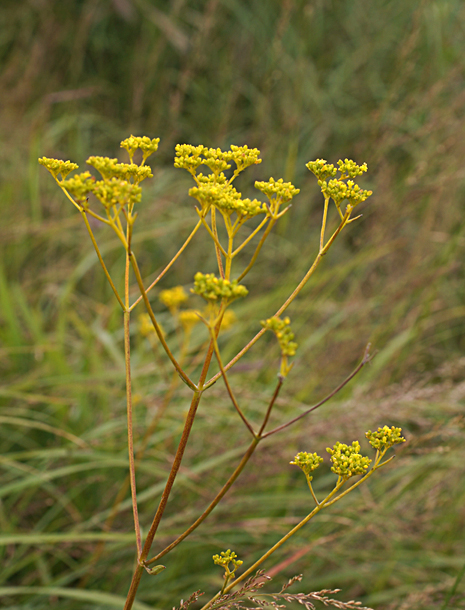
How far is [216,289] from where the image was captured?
2.15 ft

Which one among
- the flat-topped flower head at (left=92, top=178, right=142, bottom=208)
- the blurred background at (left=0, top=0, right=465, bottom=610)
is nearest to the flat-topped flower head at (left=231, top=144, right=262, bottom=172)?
the flat-topped flower head at (left=92, top=178, right=142, bottom=208)

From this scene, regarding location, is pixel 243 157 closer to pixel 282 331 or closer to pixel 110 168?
pixel 110 168

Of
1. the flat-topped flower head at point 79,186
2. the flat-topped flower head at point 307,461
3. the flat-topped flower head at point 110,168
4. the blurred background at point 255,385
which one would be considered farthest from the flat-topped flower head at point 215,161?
the blurred background at point 255,385

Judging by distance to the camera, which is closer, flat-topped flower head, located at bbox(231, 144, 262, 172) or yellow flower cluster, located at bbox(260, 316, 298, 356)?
yellow flower cluster, located at bbox(260, 316, 298, 356)

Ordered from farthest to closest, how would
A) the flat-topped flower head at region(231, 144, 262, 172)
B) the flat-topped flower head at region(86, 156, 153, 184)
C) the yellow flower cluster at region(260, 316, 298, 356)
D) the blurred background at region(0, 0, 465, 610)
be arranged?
the blurred background at region(0, 0, 465, 610) → the flat-topped flower head at region(231, 144, 262, 172) → the flat-topped flower head at region(86, 156, 153, 184) → the yellow flower cluster at region(260, 316, 298, 356)

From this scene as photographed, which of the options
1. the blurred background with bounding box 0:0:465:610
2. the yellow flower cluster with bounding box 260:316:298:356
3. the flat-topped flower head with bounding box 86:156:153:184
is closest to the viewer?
the yellow flower cluster with bounding box 260:316:298:356

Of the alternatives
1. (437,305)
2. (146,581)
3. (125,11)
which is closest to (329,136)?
(125,11)

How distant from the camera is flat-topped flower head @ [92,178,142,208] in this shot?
68 centimetres

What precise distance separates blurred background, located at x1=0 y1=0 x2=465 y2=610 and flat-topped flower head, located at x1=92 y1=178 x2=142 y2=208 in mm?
899

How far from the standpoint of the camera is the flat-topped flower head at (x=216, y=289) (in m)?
0.65

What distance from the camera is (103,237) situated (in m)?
3.23

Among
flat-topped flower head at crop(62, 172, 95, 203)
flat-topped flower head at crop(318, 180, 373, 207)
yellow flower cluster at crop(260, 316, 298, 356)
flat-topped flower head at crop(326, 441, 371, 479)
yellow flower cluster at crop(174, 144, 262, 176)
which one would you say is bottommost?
flat-topped flower head at crop(326, 441, 371, 479)

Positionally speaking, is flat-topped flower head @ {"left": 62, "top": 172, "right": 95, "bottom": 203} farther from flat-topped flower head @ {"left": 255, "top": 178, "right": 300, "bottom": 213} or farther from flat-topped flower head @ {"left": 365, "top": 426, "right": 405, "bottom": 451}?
flat-topped flower head @ {"left": 365, "top": 426, "right": 405, "bottom": 451}

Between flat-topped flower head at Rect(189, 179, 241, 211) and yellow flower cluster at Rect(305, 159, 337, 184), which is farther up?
yellow flower cluster at Rect(305, 159, 337, 184)
